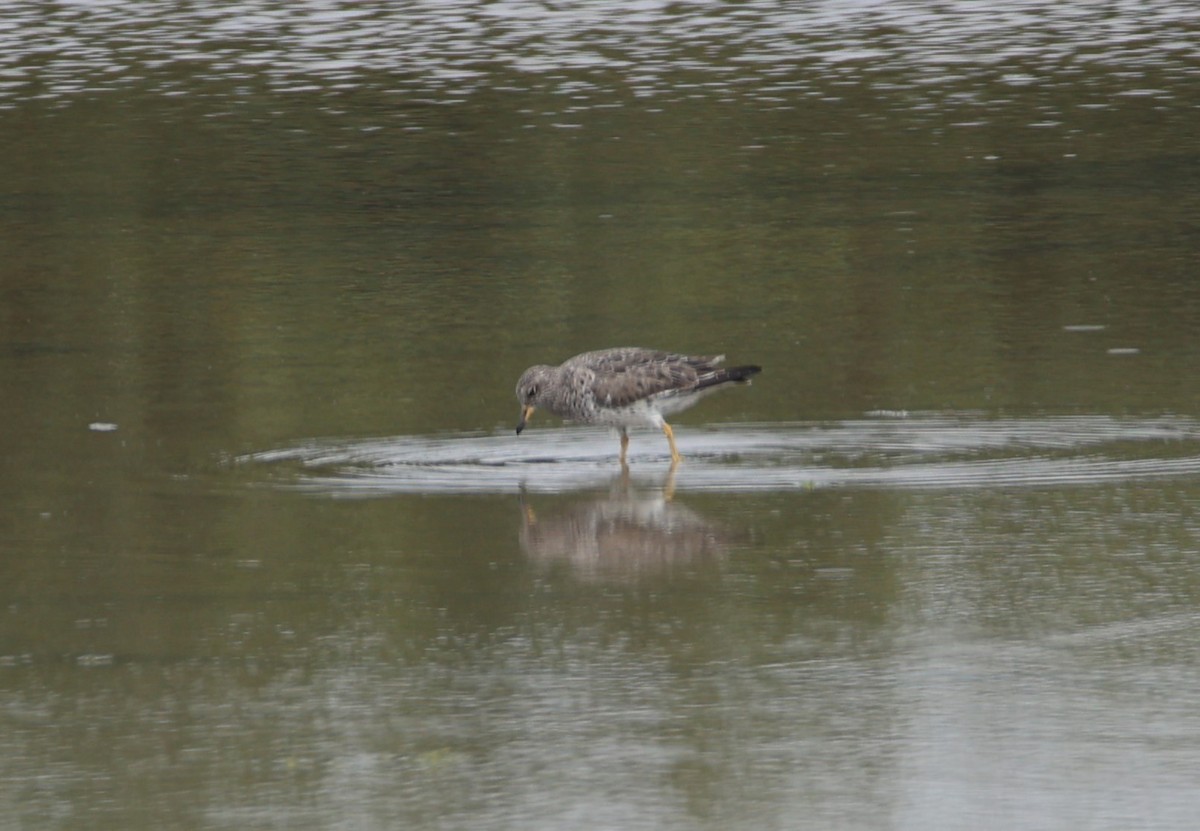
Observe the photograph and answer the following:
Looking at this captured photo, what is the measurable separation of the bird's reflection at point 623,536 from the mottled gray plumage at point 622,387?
3.53 feet

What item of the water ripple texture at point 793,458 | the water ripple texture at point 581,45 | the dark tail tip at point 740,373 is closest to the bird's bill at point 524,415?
the water ripple texture at point 793,458

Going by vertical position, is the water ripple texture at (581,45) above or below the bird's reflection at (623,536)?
below

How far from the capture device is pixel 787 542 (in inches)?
335

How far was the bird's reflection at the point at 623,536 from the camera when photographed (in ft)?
27.1

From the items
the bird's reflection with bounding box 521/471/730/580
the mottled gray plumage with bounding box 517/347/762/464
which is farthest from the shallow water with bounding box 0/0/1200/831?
the mottled gray plumage with bounding box 517/347/762/464

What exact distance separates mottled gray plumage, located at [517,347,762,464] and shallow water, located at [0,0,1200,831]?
0.22m

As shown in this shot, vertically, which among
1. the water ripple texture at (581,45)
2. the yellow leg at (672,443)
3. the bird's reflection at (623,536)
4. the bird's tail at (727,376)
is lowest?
the water ripple texture at (581,45)

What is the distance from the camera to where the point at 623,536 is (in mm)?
8828

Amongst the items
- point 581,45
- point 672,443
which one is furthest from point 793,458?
point 581,45

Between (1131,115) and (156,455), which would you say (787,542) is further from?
(1131,115)

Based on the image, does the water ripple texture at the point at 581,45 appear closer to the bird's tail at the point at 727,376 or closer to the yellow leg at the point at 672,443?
the bird's tail at the point at 727,376

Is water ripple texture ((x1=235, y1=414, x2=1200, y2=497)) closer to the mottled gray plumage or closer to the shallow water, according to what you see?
the shallow water

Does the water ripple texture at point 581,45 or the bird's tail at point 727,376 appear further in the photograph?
the water ripple texture at point 581,45

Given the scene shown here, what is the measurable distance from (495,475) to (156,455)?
157 centimetres
